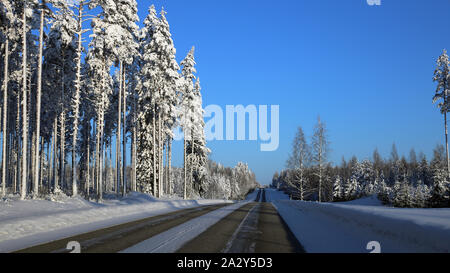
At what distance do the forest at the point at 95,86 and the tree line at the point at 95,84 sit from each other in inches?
3.5

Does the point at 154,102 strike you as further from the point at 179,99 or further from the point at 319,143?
the point at 319,143

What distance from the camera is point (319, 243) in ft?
29.5

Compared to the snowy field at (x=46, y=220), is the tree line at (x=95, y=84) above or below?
above

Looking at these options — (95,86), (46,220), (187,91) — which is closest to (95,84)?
(95,86)

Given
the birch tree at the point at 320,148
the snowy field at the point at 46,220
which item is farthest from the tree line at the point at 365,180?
the snowy field at the point at 46,220

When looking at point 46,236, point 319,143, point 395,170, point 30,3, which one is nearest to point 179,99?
point 319,143

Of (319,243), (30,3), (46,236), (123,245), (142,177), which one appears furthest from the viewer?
(142,177)

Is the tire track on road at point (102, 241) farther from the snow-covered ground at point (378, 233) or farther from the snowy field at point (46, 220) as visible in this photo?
the snow-covered ground at point (378, 233)

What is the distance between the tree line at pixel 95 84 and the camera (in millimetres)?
23531

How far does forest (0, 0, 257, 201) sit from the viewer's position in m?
23.6

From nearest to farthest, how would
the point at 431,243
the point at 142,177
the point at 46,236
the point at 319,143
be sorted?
the point at 431,243 < the point at 46,236 < the point at 142,177 < the point at 319,143

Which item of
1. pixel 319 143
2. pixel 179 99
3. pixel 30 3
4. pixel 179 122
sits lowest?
pixel 319 143

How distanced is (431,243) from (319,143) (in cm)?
3714

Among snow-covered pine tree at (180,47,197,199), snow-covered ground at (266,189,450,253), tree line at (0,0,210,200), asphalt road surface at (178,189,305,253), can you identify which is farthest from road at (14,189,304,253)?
snow-covered pine tree at (180,47,197,199)
